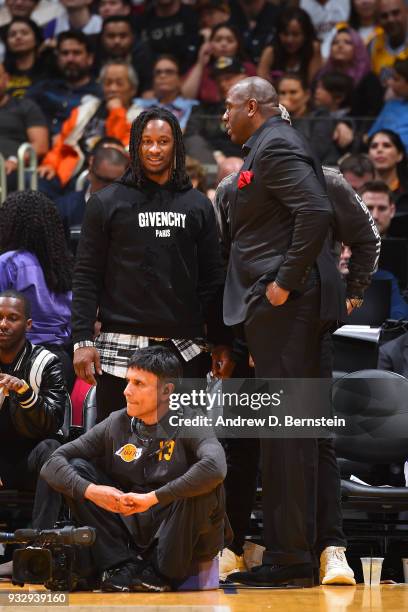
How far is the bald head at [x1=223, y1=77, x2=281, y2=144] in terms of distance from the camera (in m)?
4.60

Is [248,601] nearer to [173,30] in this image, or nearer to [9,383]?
[9,383]

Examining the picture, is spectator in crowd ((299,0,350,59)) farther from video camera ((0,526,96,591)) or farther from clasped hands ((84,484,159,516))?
video camera ((0,526,96,591))

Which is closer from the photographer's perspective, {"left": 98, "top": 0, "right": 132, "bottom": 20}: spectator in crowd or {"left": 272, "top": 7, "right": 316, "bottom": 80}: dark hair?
{"left": 272, "top": 7, "right": 316, "bottom": 80}: dark hair

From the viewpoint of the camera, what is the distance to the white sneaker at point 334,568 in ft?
14.5

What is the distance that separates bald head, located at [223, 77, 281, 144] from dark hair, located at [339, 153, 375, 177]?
3280 mm

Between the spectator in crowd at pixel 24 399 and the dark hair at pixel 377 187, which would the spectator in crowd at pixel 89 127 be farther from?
the spectator in crowd at pixel 24 399

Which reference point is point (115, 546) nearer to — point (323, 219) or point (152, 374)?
point (152, 374)

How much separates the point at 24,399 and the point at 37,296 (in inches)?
34.7

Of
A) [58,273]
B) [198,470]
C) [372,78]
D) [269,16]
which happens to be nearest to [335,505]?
[198,470]

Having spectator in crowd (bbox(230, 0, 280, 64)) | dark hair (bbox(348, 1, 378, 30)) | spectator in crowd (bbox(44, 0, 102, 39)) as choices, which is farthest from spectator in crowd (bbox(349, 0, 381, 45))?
spectator in crowd (bbox(44, 0, 102, 39))

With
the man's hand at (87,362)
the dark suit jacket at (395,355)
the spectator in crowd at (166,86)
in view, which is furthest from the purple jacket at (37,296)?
the spectator in crowd at (166,86)

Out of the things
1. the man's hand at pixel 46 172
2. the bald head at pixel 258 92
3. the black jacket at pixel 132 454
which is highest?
the man's hand at pixel 46 172

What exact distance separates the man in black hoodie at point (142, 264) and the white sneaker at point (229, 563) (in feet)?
2.38

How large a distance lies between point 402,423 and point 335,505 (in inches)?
44.9
